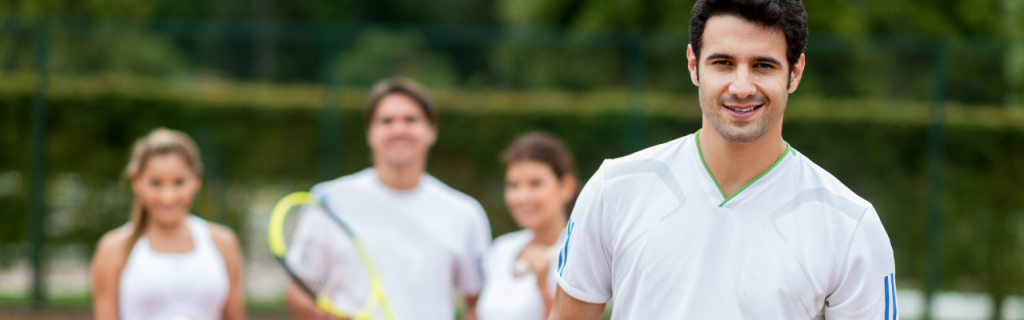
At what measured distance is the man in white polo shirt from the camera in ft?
6.32

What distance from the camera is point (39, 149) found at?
8883 mm

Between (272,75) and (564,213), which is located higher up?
(272,75)

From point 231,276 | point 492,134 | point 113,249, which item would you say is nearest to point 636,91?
point 492,134

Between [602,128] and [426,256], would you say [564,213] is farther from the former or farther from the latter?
[602,128]

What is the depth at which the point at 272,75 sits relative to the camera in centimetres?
1152

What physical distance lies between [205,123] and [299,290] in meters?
5.48

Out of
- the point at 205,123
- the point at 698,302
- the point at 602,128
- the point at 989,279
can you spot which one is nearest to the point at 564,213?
the point at 698,302

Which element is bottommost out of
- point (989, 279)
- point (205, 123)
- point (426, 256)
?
point (989, 279)

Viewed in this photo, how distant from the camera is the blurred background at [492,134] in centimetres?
875

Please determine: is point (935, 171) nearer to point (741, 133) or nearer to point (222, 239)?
point (222, 239)

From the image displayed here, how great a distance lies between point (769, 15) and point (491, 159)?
705 centimetres

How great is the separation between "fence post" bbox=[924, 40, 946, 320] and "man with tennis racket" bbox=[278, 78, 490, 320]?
612 cm

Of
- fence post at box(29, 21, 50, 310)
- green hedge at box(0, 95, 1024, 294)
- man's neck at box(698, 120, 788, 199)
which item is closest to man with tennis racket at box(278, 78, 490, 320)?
man's neck at box(698, 120, 788, 199)

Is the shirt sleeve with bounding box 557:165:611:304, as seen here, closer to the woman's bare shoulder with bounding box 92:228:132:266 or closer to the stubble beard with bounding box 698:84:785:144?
the stubble beard with bounding box 698:84:785:144
